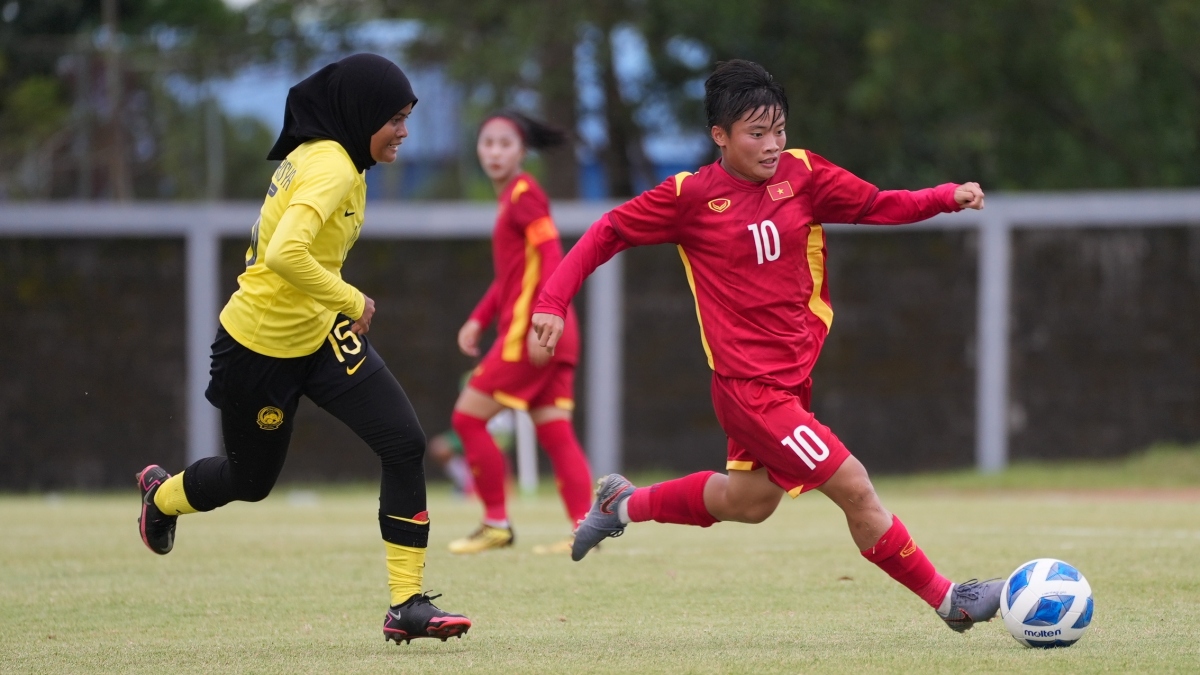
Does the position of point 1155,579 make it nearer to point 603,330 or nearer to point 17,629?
point 17,629

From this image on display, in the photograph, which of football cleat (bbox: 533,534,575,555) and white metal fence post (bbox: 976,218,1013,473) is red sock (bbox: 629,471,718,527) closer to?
football cleat (bbox: 533,534,575,555)

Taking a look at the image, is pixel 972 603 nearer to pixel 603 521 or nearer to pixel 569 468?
pixel 603 521

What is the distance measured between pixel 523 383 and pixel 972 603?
11.5ft

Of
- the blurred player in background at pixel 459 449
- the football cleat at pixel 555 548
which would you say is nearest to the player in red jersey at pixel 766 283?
the football cleat at pixel 555 548

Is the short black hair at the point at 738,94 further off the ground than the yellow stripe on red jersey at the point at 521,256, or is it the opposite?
the short black hair at the point at 738,94

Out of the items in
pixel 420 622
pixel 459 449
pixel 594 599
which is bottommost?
pixel 459 449

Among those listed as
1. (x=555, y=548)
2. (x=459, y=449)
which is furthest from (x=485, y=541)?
(x=459, y=449)

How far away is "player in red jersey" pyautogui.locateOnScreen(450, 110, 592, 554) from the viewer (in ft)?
26.6

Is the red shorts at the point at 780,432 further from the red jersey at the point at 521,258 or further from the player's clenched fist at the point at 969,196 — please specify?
the red jersey at the point at 521,258

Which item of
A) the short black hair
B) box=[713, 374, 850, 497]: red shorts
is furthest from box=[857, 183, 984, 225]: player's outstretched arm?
box=[713, 374, 850, 497]: red shorts

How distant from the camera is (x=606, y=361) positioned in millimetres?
15812

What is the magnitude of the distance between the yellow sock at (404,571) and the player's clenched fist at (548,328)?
0.84 meters

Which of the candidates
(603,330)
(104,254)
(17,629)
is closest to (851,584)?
(17,629)

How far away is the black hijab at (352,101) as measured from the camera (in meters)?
5.26
